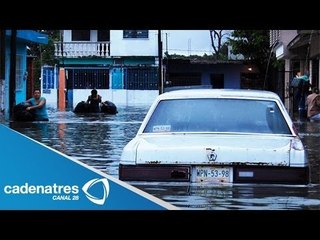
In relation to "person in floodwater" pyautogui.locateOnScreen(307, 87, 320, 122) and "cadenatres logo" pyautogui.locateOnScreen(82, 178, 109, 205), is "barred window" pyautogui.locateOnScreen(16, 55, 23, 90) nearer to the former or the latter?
Result: "cadenatres logo" pyautogui.locateOnScreen(82, 178, 109, 205)

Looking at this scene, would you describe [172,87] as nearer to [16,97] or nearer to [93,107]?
[93,107]

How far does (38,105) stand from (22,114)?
22cm

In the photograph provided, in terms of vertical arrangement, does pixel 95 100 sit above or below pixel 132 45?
below

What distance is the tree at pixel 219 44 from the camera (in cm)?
689

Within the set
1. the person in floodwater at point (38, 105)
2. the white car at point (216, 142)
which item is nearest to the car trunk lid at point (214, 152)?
the white car at point (216, 142)

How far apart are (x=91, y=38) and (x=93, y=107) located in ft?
2.17

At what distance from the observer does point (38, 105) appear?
7.33 meters

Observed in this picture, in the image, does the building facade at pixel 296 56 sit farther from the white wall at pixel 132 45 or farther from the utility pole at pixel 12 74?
the utility pole at pixel 12 74

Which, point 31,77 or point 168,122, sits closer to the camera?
point 168,122

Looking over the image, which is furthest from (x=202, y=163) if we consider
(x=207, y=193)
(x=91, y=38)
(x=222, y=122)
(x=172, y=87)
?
(x=91, y=38)

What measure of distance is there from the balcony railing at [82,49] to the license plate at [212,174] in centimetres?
215

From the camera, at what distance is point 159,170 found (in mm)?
5574

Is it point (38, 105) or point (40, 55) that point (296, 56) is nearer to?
point (40, 55)

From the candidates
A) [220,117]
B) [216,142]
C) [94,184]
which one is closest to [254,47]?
[220,117]
